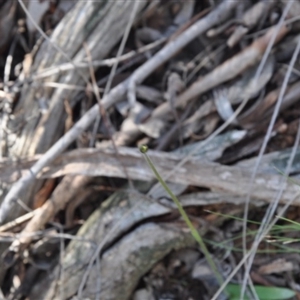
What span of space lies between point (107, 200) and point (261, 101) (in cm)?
46

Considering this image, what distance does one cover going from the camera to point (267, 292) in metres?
1.02

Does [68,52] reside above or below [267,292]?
above

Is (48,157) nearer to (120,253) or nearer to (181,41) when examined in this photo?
(120,253)

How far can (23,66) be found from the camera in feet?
4.24

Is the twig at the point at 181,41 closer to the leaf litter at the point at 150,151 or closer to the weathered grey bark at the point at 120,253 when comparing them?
the leaf litter at the point at 150,151

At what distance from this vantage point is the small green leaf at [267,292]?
1011 millimetres

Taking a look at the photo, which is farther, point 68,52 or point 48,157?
point 68,52

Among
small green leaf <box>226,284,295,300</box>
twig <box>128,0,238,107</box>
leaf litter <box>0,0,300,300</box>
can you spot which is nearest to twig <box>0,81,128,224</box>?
leaf litter <box>0,0,300,300</box>

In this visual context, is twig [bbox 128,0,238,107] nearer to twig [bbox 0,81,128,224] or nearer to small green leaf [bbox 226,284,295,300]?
twig [bbox 0,81,128,224]

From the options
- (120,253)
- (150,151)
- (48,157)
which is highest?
(48,157)

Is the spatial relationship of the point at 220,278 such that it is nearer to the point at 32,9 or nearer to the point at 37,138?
the point at 37,138

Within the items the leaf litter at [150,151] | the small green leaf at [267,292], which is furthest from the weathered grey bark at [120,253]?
the small green leaf at [267,292]

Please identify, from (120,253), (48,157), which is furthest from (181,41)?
(120,253)

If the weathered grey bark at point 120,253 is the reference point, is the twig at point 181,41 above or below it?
above
